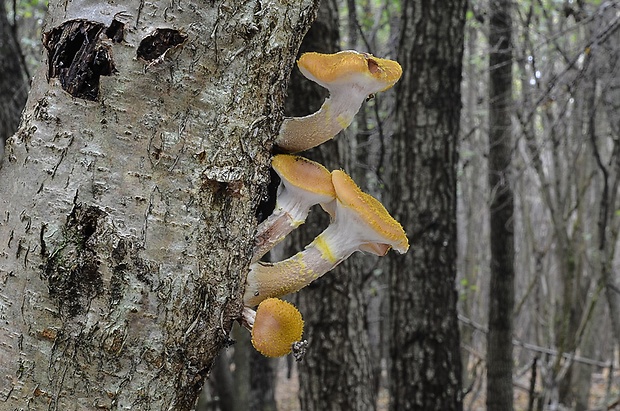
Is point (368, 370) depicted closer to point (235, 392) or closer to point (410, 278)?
point (410, 278)

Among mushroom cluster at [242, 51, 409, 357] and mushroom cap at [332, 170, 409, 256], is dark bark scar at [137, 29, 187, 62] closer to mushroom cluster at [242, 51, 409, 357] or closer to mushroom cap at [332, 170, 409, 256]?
mushroom cluster at [242, 51, 409, 357]

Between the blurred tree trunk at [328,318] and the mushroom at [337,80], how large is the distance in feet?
7.16

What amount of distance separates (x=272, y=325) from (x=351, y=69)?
2.06 feet

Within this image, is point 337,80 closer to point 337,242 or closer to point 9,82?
point 337,242

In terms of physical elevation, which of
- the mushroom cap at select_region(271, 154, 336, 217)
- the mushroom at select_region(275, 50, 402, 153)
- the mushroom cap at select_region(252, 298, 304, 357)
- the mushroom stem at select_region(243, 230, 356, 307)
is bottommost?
the mushroom cap at select_region(252, 298, 304, 357)

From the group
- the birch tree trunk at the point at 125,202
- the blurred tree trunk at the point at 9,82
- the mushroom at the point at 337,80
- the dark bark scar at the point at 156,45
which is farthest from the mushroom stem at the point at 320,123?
the blurred tree trunk at the point at 9,82

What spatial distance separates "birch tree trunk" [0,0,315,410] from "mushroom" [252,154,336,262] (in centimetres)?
19

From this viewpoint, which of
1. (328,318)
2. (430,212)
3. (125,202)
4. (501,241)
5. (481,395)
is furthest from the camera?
(481,395)

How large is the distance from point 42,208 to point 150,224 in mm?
197

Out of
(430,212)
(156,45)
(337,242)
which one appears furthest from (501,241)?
(156,45)

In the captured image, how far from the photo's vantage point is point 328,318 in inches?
148

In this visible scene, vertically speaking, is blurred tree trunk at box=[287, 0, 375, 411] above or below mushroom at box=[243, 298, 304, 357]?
above

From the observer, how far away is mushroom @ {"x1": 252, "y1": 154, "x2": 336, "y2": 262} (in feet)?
4.58

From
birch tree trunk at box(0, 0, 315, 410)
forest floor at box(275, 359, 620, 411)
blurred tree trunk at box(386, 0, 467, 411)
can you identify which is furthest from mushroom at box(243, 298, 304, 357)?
forest floor at box(275, 359, 620, 411)
